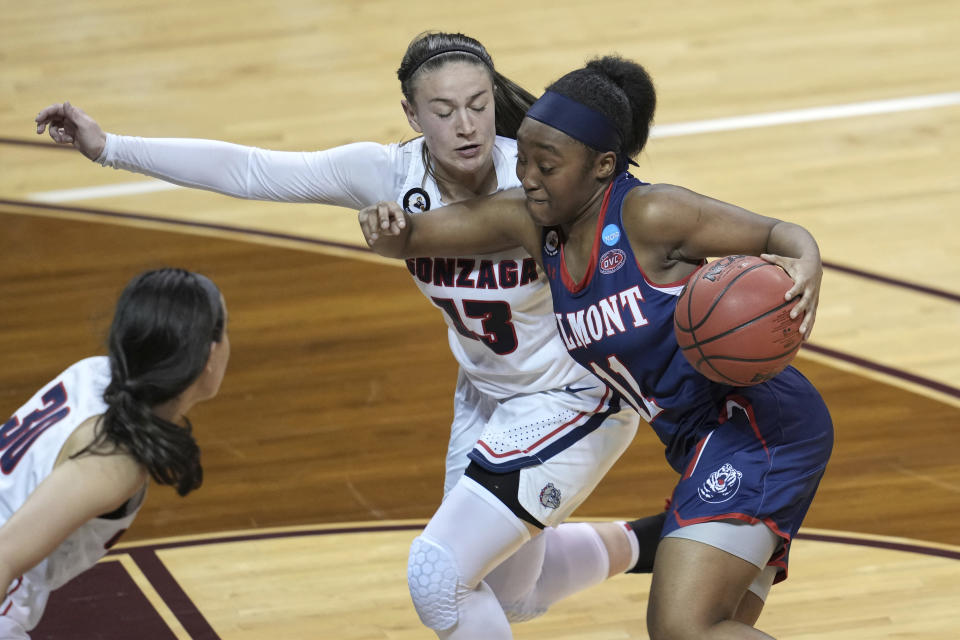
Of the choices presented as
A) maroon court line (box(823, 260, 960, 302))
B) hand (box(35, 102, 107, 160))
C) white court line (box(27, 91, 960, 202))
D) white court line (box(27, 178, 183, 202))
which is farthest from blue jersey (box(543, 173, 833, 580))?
white court line (box(27, 178, 183, 202))

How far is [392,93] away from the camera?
336 inches

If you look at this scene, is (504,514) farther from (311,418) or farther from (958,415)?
(958,415)

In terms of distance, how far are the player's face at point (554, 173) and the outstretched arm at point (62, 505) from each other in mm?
1155

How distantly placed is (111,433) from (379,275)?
3782 millimetres

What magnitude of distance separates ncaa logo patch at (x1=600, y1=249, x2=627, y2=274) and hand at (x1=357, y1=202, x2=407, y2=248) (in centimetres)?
52

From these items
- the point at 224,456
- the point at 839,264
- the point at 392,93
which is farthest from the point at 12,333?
the point at 839,264

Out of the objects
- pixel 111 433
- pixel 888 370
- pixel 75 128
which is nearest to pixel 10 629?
pixel 111 433

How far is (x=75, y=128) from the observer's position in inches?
150

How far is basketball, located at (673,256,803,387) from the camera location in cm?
310

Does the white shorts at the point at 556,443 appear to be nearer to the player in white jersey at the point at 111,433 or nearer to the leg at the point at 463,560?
the leg at the point at 463,560

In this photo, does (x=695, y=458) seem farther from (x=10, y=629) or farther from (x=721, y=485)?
(x=10, y=629)

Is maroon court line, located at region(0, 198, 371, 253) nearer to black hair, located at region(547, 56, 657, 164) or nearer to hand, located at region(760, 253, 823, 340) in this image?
black hair, located at region(547, 56, 657, 164)

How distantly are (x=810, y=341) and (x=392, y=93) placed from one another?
3.57m

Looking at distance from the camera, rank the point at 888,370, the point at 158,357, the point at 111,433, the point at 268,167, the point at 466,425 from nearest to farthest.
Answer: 1. the point at 111,433
2. the point at 158,357
3. the point at 268,167
4. the point at 466,425
5. the point at 888,370
